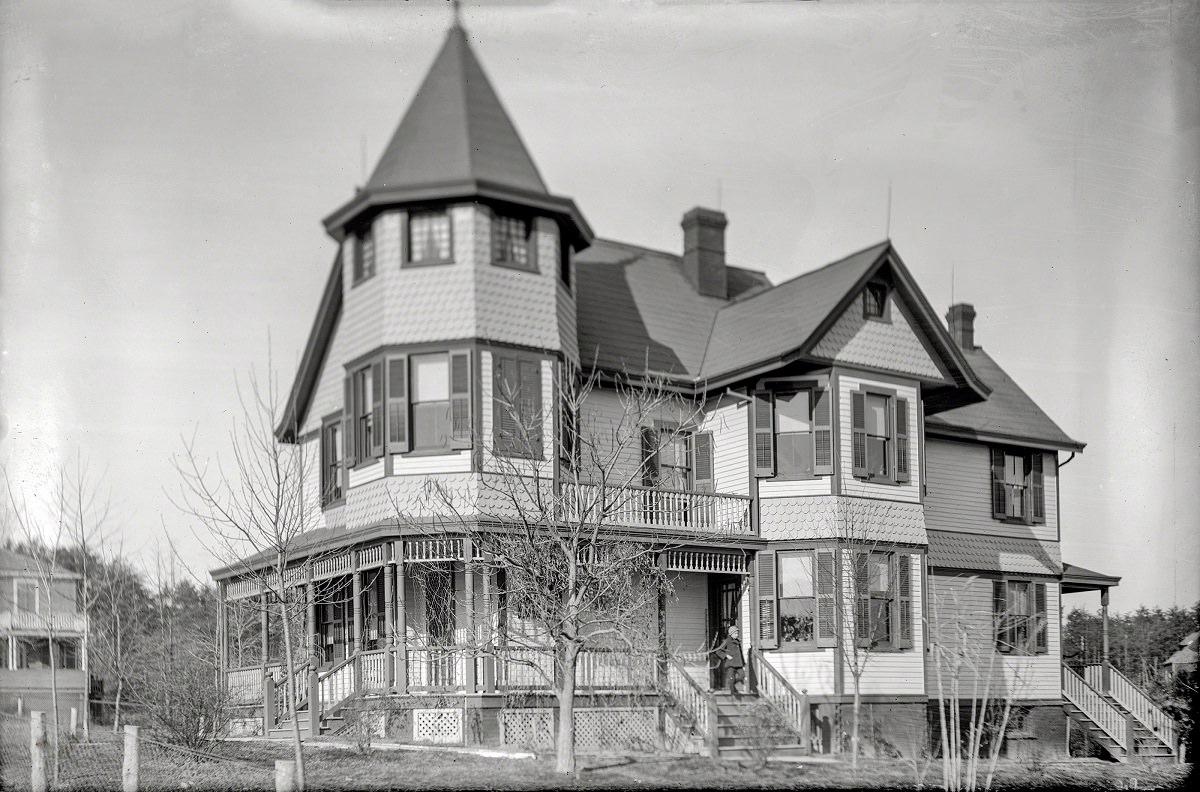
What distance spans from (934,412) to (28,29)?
1985cm

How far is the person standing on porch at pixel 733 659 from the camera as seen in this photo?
80.8ft

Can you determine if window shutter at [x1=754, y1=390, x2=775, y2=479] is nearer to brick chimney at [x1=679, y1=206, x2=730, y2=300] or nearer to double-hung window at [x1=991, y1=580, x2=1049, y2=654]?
brick chimney at [x1=679, y1=206, x2=730, y2=300]

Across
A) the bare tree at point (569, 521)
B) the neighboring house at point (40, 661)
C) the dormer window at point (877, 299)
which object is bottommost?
the neighboring house at point (40, 661)

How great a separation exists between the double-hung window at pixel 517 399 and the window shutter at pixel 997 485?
12.6 meters

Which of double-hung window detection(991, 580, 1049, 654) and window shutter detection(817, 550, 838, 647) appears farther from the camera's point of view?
double-hung window detection(991, 580, 1049, 654)

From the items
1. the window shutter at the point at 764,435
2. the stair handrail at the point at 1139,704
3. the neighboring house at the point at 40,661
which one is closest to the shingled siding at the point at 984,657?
the stair handrail at the point at 1139,704

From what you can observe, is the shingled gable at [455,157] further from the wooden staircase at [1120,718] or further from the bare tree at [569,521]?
the wooden staircase at [1120,718]

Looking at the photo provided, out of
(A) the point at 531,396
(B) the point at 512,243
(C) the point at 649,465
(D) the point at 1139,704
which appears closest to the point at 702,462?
(C) the point at 649,465

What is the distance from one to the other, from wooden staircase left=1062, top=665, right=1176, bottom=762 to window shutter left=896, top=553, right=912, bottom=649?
6.04 meters

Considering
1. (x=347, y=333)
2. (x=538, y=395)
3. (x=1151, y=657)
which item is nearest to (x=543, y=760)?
(x=538, y=395)

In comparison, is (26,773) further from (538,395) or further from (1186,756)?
(1186,756)

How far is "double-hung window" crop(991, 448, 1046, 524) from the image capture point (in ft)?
104

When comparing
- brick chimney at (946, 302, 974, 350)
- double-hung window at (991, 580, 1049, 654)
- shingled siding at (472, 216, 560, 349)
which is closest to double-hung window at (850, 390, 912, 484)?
double-hung window at (991, 580, 1049, 654)

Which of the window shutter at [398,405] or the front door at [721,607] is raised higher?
the window shutter at [398,405]
